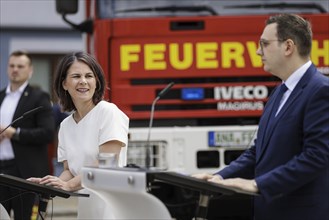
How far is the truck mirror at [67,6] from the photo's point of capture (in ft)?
27.8

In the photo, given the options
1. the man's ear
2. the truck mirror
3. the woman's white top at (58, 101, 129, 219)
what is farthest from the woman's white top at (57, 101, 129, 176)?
the truck mirror

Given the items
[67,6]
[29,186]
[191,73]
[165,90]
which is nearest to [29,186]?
[29,186]

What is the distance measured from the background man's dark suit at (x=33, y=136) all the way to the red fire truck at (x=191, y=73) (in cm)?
58

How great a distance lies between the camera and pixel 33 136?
301 inches

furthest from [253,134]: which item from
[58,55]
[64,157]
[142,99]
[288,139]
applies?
[58,55]

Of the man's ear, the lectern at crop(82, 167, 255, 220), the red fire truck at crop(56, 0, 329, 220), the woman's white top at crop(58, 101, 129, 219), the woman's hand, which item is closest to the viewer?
the lectern at crop(82, 167, 255, 220)

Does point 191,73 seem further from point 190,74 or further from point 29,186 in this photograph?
point 29,186

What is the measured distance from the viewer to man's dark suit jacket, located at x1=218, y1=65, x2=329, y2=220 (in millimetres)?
3908

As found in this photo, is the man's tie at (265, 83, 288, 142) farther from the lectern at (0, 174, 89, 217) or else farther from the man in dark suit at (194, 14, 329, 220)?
the lectern at (0, 174, 89, 217)

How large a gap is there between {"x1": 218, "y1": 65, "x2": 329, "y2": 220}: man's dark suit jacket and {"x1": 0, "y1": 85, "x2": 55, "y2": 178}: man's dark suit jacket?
372cm

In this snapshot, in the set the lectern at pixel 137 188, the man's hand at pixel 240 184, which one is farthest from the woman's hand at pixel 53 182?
the man's hand at pixel 240 184

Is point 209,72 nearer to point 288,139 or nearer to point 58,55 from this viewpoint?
point 288,139

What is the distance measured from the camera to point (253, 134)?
25.2 feet

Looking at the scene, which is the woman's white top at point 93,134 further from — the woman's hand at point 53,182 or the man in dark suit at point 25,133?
the man in dark suit at point 25,133
